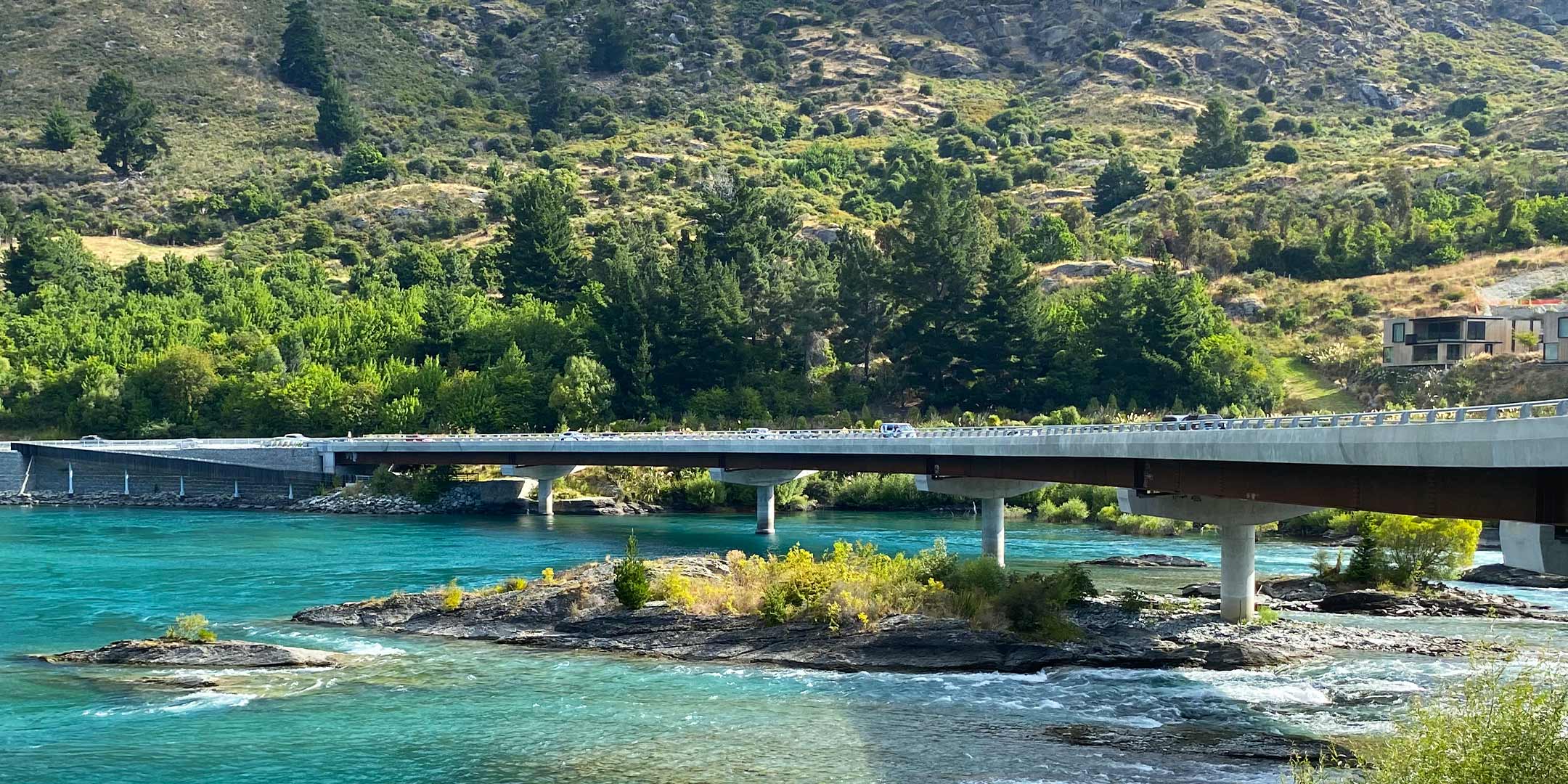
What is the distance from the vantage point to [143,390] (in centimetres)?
14788

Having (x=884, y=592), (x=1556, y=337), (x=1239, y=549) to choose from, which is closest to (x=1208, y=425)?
(x=1239, y=549)

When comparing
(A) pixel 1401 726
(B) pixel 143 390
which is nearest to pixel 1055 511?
(A) pixel 1401 726

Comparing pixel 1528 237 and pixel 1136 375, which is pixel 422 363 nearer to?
pixel 1136 375

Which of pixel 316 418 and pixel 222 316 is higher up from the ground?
pixel 222 316

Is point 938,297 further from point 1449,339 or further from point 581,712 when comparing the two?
point 581,712

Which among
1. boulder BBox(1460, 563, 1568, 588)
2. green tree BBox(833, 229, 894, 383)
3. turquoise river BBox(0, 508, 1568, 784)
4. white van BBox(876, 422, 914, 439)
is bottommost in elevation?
turquoise river BBox(0, 508, 1568, 784)

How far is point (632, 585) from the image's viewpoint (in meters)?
58.4

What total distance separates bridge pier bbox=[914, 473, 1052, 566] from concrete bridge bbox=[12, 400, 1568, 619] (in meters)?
0.08

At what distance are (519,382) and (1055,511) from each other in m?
54.1

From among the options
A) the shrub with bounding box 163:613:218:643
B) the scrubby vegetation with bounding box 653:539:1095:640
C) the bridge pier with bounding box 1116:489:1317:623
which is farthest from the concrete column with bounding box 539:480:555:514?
the bridge pier with bounding box 1116:489:1317:623

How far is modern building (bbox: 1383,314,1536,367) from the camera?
132125mm

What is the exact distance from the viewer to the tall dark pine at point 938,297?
13362 centimetres

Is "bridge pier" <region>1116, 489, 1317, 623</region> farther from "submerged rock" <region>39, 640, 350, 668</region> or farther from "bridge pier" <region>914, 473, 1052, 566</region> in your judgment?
"submerged rock" <region>39, 640, 350, 668</region>

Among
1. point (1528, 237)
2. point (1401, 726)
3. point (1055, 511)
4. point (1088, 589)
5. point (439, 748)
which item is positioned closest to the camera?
point (1401, 726)
